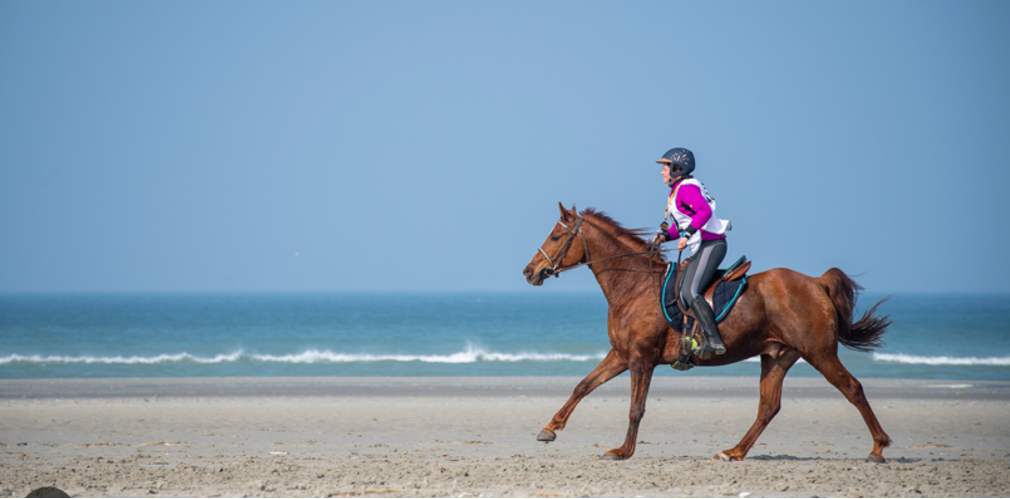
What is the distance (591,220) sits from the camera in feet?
23.1

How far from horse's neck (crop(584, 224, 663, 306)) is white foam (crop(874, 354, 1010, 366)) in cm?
2178

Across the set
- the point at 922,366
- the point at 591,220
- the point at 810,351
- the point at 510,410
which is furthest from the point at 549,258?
the point at 922,366

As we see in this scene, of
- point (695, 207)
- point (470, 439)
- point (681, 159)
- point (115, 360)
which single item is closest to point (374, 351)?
point (115, 360)

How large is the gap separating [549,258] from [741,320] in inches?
66.6

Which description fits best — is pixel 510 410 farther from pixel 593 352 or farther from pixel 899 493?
pixel 593 352

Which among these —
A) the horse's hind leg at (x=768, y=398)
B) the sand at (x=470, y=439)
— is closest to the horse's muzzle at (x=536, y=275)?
the sand at (x=470, y=439)

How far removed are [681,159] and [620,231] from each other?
0.87m

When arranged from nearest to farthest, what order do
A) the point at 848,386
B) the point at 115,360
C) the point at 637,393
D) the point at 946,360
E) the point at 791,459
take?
the point at 848,386, the point at 637,393, the point at 791,459, the point at 115,360, the point at 946,360

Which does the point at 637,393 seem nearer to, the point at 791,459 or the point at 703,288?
the point at 703,288

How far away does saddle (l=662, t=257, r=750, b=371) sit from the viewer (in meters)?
6.34

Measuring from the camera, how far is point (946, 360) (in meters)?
26.0

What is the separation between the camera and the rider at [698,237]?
6.27 meters

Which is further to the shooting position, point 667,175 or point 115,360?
point 115,360

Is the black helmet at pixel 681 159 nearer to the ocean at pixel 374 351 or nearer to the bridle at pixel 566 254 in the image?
the bridle at pixel 566 254
